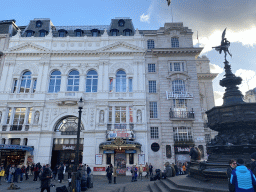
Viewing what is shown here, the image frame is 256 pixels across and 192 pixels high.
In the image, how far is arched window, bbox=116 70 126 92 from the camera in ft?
96.5

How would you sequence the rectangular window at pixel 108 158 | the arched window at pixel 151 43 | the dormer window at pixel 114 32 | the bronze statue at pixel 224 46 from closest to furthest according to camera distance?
the bronze statue at pixel 224 46, the rectangular window at pixel 108 158, the arched window at pixel 151 43, the dormer window at pixel 114 32

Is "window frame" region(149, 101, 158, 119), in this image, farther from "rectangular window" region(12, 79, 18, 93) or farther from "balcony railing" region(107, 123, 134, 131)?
"rectangular window" region(12, 79, 18, 93)

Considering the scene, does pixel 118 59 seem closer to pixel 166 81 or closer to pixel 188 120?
pixel 166 81

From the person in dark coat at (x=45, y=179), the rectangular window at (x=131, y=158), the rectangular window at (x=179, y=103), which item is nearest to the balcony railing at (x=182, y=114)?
the rectangular window at (x=179, y=103)

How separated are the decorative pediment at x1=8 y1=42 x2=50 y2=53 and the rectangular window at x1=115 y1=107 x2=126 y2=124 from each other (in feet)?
51.6

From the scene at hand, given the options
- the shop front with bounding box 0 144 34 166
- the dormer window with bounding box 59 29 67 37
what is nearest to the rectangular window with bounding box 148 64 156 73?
the dormer window with bounding box 59 29 67 37

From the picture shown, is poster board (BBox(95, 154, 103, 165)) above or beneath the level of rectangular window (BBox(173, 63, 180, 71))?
beneath

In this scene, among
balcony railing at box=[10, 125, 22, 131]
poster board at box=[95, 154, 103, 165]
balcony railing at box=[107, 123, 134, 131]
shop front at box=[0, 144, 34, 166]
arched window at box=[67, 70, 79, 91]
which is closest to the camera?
poster board at box=[95, 154, 103, 165]

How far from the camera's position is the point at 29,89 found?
2934 cm

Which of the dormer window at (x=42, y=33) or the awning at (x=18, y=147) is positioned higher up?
the dormer window at (x=42, y=33)

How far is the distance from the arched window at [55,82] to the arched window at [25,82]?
3664 millimetres

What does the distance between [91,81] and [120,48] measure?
7.53 metres

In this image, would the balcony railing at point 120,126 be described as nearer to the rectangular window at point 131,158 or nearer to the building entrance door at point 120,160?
the building entrance door at point 120,160

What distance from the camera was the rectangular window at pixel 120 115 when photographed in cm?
2748
